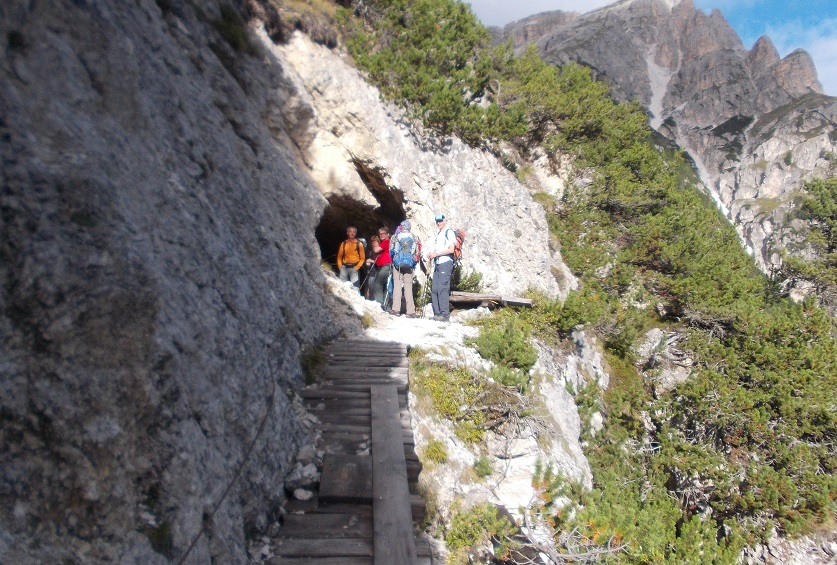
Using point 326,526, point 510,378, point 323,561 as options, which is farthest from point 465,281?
point 323,561

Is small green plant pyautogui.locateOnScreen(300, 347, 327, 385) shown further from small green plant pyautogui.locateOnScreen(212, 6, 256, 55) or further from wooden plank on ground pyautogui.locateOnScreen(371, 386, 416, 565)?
small green plant pyautogui.locateOnScreen(212, 6, 256, 55)

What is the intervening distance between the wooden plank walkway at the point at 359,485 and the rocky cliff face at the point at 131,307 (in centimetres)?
32

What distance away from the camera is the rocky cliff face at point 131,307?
2191mm

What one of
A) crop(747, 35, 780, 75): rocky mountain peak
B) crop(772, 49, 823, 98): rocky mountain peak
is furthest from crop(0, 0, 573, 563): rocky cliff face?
crop(747, 35, 780, 75): rocky mountain peak

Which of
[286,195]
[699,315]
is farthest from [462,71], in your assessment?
[699,315]

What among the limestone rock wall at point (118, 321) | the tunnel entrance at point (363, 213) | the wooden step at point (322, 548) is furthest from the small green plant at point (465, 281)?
the wooden step at point (322, 548)

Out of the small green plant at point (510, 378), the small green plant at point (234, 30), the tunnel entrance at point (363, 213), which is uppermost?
the small green plant at point (234, 30)

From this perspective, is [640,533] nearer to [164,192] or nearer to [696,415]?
[696,415]

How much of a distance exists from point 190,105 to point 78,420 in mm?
4110

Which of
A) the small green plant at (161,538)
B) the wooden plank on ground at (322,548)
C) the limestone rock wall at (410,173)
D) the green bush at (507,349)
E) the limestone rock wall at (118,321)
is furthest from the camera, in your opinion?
the limestone rock wall at (410,173)

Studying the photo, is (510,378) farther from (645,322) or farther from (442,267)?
(645,322)

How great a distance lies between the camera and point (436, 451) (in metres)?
5.62

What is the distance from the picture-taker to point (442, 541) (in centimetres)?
444

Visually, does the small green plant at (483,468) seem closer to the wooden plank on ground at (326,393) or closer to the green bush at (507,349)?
the wooden plank on ground at (326,393)
